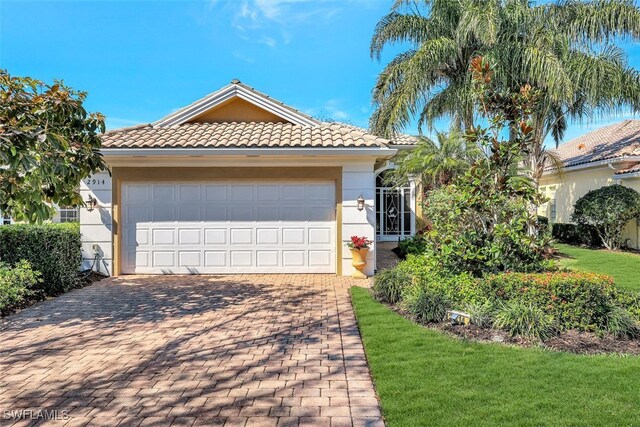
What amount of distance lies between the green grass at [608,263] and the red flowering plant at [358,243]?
5.78m

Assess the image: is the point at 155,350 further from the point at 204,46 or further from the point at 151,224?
the point at 204,46

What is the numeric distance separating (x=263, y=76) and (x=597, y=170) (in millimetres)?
15896

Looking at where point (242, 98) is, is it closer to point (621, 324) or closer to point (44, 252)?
point (44, 252)

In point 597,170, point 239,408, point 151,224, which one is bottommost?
point 239,408

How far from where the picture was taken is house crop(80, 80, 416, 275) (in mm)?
10555

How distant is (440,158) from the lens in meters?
13.2

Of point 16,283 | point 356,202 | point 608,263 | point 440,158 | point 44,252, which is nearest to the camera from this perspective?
point 16,283

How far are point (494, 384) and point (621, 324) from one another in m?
2.74

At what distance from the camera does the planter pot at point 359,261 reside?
10.3 metres

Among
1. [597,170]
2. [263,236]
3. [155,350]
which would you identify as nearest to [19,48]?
[263,236]

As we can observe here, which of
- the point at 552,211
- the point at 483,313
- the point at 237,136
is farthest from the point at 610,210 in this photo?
the point at 237,136

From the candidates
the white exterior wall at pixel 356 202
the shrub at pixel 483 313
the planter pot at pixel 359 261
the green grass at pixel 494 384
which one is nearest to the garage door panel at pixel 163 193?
the white exterior wall at pixel 356 202

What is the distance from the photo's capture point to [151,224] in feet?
35.5

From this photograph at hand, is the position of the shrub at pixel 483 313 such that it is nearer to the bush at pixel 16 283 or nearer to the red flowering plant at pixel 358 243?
the red flowering plant at pixel 358 243
